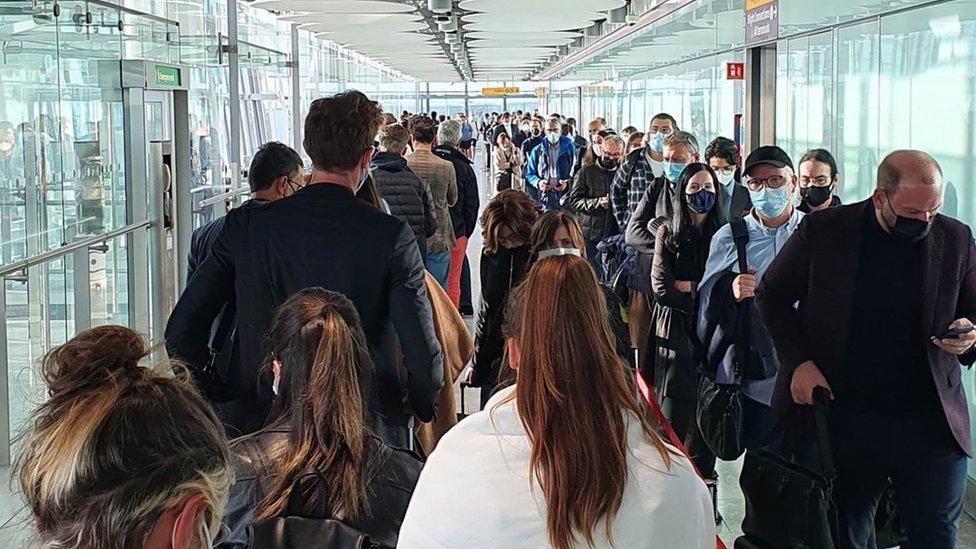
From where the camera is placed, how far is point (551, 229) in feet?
16.8

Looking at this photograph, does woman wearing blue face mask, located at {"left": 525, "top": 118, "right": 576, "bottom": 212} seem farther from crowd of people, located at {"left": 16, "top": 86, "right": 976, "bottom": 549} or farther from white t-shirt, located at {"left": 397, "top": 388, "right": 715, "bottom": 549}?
white t-shirt, located at {"left": 397, "top": 388, "right": 715, "bottom": 549}

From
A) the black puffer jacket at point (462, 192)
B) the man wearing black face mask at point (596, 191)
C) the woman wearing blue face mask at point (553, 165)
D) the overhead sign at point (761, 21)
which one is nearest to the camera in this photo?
the overhead sign at point (761, 21)

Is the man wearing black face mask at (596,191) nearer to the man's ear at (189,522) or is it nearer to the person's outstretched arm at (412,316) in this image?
the person's outstretched arm at (412,316)

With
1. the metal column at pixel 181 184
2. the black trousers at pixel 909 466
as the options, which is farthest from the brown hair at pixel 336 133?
the metal column at pixel 181 184

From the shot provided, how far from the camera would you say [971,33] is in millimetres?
6027

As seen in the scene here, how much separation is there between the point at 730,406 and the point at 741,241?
694mm

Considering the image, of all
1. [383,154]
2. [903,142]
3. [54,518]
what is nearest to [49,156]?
[383,154]

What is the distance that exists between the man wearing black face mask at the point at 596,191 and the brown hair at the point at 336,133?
20.9 ft

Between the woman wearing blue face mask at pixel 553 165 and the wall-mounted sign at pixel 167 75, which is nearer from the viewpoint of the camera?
the wall-mounted sign at pixel 167 75

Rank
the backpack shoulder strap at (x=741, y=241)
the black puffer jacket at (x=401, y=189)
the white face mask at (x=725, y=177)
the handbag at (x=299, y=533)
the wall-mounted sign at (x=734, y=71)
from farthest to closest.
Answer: the wall-mounted sign at (x=734, y=71)
the black puffer jacket at (x=401, y=189)
the white face mask at (x=725, y=177)
the backpack shoulder strap at (x=741, y=241)
the handbag at (x=299, y=533)

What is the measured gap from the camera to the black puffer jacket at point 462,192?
10.2 m

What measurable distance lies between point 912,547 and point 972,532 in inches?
79.9

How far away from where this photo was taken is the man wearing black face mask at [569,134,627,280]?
10.3 metres

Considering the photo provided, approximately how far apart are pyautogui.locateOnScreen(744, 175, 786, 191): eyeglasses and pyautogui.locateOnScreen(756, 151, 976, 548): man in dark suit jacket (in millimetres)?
986
